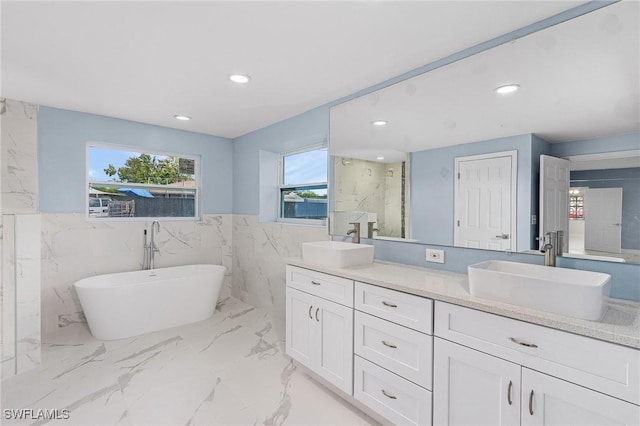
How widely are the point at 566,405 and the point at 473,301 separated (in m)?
0.48

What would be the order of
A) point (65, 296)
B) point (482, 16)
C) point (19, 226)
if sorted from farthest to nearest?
point (65, 296) < point (19, 226) < point (482, 16)

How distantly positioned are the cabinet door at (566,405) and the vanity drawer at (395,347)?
1.45 feet

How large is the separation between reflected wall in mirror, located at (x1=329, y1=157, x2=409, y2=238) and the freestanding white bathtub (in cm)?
177

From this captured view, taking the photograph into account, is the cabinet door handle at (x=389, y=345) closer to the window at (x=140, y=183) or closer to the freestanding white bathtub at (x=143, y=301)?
the freestanding white bathtub at (x=143, y=301)

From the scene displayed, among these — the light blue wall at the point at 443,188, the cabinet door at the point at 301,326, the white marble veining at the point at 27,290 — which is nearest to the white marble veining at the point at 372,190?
the light blue wall at the point at 443,188

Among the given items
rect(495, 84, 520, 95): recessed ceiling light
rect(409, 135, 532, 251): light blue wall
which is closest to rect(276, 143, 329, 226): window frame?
rect(409, 135, 532, 251): light blue wall

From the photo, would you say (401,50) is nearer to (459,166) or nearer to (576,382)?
(459,166)

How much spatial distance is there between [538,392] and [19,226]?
11.7ft

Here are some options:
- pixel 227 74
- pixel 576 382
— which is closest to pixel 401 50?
pixel 227 74

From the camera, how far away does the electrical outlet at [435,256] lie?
7.25 feet

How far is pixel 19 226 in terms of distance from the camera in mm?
2570

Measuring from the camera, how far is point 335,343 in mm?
2178

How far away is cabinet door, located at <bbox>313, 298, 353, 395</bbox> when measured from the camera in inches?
82.0

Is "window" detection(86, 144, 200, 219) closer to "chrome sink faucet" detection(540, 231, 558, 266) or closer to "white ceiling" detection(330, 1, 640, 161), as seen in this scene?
"white ceiling" detection(330, 1, 640, 161)
